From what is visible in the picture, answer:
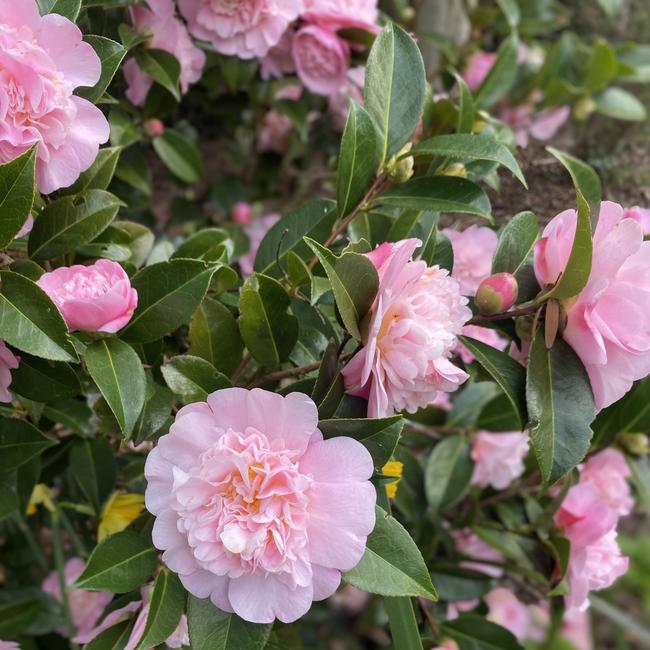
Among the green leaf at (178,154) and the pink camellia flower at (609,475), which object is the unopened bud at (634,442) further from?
the green leaf at (178,154)

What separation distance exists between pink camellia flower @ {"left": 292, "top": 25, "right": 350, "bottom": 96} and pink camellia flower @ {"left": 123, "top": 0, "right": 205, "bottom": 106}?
0.12m

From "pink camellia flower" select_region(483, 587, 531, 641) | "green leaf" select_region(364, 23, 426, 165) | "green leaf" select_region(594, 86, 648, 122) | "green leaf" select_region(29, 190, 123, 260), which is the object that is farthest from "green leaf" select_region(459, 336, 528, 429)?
"pink camellia flower" select_region(483, 587, 531, 641)

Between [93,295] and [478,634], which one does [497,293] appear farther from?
[478,634]

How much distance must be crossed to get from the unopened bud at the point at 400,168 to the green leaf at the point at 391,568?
32 cm

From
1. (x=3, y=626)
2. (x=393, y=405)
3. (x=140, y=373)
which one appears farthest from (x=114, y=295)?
(x=3, y=626)

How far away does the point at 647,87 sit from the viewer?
4.64 ft

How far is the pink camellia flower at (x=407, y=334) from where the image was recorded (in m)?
0.50

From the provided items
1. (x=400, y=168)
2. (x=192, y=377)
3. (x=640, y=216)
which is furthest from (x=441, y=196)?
(x=192, y=377)

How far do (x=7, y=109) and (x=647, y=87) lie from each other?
1263 millimetres

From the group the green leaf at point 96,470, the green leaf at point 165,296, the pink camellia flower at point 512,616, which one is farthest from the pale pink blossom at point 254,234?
the pink camellia flower at point 512,616

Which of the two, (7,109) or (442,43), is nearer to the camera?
(7,109)

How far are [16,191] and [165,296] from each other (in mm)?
136

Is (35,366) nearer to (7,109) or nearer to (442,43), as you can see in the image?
(7,109)

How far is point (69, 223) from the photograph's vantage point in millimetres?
602
